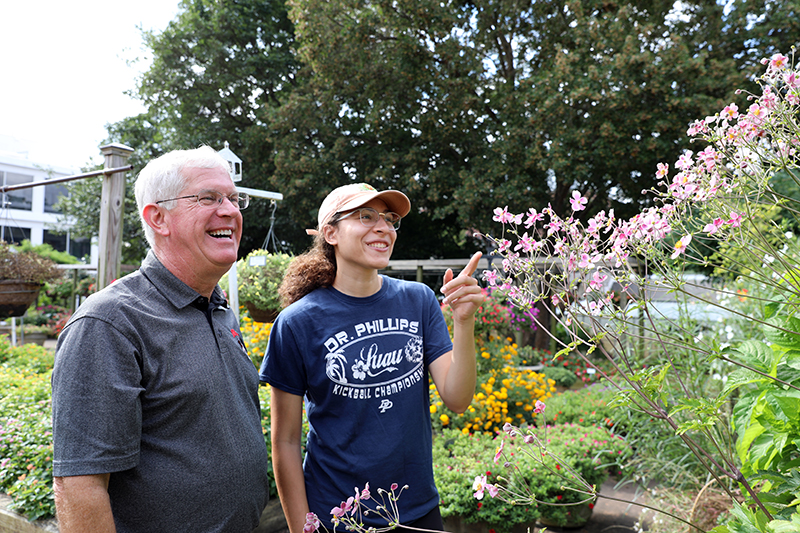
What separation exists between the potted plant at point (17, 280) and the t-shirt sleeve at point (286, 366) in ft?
14.2

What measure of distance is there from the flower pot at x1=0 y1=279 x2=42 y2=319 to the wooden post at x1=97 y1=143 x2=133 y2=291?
65.6 inches

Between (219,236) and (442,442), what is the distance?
9.85 feet

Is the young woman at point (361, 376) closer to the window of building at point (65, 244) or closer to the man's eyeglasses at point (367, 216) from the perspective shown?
the man's eyeglasses at point (367, 216)

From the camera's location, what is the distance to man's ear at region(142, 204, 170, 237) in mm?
1478

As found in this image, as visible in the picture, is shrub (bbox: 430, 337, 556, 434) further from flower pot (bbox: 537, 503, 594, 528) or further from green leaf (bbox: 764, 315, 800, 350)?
green leaf (bbox: 764, 315, 800, 350)

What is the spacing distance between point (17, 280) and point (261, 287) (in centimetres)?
228

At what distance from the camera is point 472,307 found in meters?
1.58

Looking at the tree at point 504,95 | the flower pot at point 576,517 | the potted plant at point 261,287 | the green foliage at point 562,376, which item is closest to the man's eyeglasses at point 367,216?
the flower pot at point 576,517

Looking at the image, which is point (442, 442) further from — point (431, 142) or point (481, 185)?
point (431, 142)

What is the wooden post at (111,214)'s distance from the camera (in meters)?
3.64

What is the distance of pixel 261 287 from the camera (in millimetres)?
5523

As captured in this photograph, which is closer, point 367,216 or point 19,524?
point 367,216

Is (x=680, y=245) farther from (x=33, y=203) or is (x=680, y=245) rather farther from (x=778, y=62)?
(x=33, y=203)

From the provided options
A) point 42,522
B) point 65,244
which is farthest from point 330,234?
point 65,244
